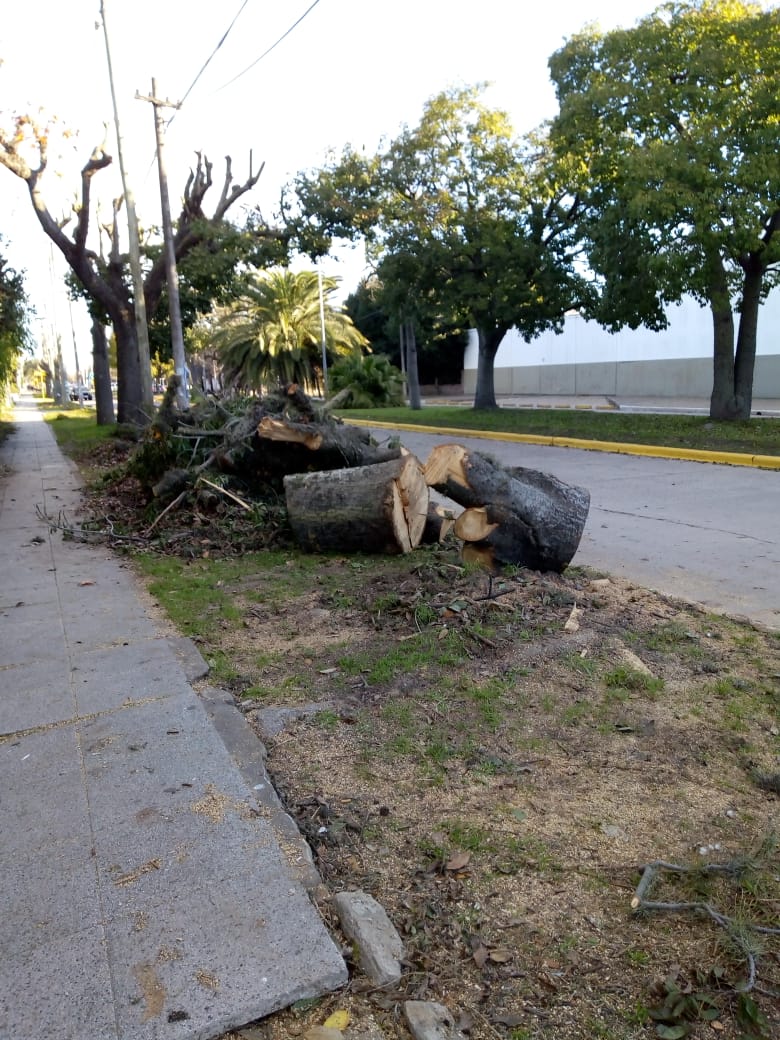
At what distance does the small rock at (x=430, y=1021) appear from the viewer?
216 centimetres

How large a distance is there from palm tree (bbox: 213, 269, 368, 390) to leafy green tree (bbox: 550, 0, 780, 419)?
2462 centimetres

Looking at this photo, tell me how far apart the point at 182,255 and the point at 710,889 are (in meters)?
23.3

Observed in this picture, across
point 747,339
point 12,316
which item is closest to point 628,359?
point 747,339

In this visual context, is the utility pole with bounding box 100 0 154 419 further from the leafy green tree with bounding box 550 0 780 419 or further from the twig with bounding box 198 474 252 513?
the leafy green tree with bounding box 550 0 780 419

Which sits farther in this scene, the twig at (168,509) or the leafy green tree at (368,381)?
the leafy green tree at (368,381)

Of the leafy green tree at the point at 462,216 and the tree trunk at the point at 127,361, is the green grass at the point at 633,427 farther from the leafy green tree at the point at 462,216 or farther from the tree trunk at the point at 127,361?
the tree trunk at the point at 127,361

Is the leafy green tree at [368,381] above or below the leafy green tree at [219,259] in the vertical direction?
below

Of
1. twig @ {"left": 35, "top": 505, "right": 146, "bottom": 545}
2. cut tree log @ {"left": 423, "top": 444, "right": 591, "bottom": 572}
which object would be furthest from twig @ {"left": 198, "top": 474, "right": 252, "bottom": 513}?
cut tree log @ {"left": 423, "top": 444, "right": 591, "bottom": 572}

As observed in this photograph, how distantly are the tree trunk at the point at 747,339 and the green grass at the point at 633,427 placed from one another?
1.88ft

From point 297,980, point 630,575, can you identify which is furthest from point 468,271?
point 297,980

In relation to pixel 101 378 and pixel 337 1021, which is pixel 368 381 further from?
pixel 337 1021

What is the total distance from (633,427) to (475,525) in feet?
44.7

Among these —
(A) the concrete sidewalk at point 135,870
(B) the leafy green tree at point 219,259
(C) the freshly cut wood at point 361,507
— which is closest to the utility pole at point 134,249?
(B) the leafy green tree at point 219,259

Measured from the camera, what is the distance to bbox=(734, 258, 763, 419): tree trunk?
56.3 feet
